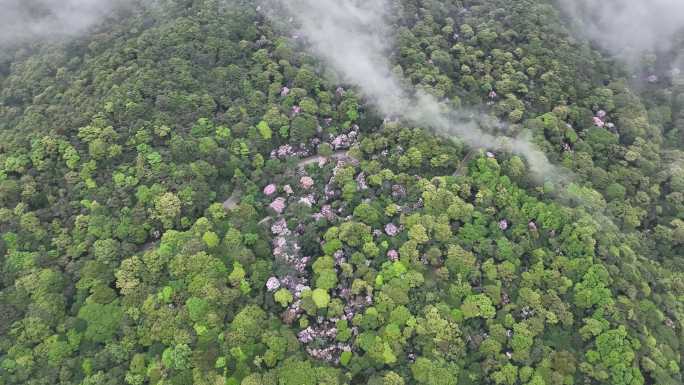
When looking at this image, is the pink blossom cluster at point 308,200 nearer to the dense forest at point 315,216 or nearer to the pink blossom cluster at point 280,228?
the dense forest at point 315,216

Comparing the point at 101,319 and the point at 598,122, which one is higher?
the point at 598,122

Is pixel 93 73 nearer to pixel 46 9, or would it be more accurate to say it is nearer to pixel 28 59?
pixel 28 59

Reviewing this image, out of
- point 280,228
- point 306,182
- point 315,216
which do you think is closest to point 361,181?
point 306,182

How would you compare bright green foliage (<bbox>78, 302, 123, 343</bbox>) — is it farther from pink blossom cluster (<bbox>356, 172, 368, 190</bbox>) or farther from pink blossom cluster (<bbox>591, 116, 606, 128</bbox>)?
pink blossom cluster (<bbox>591, 116, 606, 128</bbox>)

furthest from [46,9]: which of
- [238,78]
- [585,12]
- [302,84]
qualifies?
[585,12]

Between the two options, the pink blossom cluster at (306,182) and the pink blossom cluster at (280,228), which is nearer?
the pink blossom cluster at (280,228)

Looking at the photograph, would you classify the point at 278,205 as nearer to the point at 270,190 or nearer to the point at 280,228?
the point at 270,190

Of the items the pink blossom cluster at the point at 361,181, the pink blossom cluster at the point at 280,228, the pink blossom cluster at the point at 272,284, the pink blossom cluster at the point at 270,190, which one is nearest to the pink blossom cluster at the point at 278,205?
the pink blossom cluster at the point at 270,190

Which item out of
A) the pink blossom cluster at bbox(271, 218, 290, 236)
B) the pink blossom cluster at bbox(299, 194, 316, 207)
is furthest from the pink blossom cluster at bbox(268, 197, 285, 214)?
the pink blossom cluster at bbox(299, 194, 316, 207)
